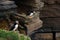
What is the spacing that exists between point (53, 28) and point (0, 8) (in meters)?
4.21

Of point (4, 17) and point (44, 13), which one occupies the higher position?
point (4, 17)

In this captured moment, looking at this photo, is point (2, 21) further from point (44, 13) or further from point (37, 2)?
point (44, 13)

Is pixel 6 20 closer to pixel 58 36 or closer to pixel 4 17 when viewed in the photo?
pixel 4 17

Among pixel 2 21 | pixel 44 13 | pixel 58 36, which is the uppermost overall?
pixel 2 21

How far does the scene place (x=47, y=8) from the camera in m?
9.12

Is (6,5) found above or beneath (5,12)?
above

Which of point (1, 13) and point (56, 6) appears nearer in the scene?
point (1, 13)

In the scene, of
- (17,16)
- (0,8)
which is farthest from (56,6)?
(0,8)

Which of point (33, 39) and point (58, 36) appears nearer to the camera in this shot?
point (33, 39)

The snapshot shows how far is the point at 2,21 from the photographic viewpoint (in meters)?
5.32

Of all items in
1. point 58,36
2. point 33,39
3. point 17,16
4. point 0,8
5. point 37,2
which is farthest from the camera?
point 58,36

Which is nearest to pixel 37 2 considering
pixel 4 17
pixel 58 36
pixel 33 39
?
pixel 33 39

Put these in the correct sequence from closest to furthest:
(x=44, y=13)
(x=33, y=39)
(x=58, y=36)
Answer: (x=33, y=39)
(x=58, y=36)
(x=44, y=13)

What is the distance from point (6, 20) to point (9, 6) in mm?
306
